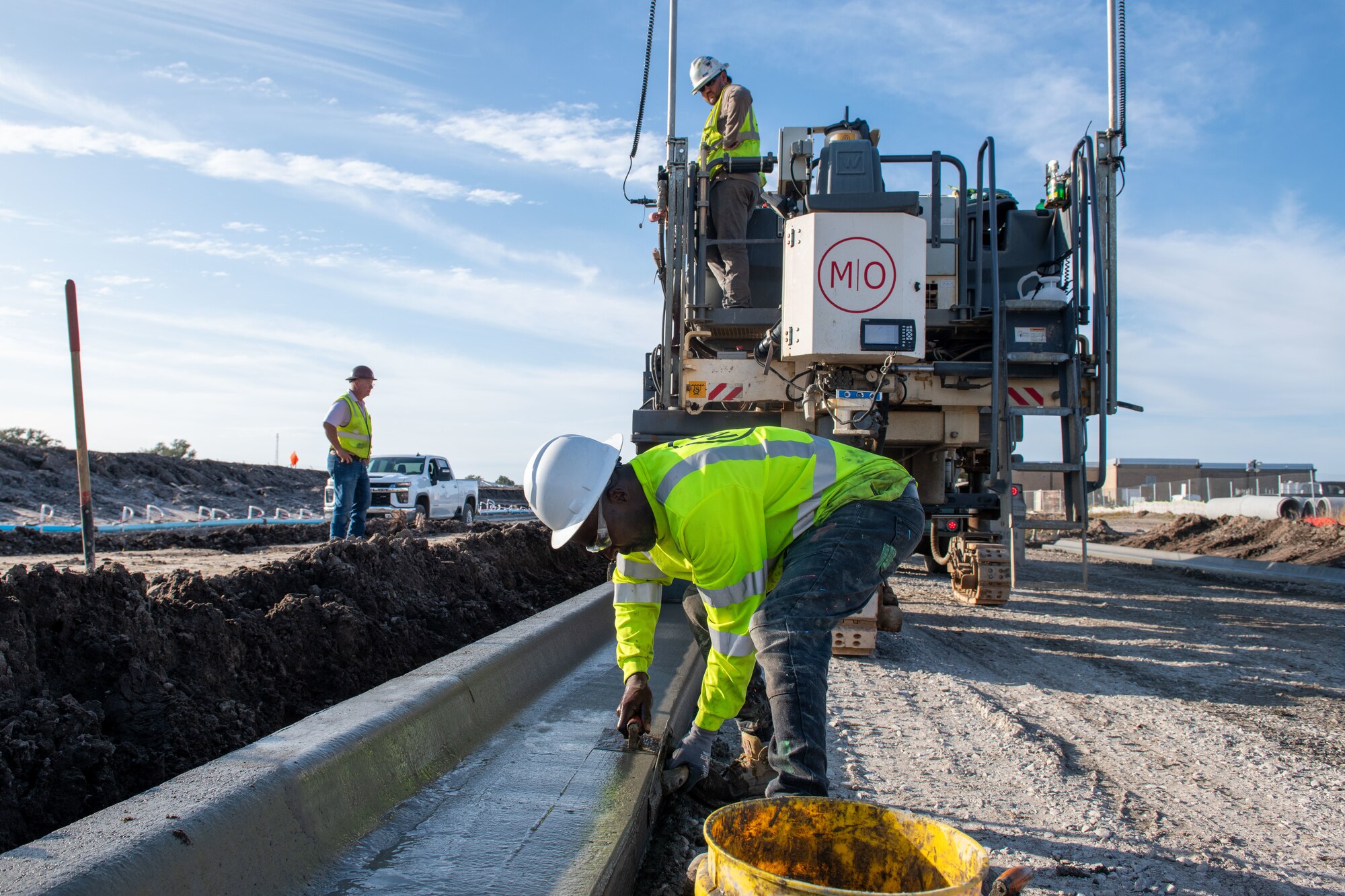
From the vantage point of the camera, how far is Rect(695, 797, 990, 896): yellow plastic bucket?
2158 millimetres

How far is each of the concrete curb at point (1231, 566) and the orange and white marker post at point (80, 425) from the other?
42.3ft

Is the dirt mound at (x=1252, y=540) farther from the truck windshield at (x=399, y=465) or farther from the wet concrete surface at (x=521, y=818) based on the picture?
the truck windshield at (x=399, y=465)

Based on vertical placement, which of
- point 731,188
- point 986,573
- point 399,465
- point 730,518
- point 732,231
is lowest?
point 986,573

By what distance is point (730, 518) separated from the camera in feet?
9.18

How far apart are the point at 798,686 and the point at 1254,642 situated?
19.1ft

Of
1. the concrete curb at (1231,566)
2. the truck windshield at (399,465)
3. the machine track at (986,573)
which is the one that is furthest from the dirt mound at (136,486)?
the concrete curb at (1231,566)

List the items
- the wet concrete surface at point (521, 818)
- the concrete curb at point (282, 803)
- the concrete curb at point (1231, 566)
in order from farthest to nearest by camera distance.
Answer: the concrete curb at point (1231, 566), the wet concrete surface at point (521, 818), the concrete curb at point (282, 803)

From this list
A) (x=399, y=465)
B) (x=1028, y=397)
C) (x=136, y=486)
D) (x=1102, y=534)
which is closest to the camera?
(x=1028, y=397)

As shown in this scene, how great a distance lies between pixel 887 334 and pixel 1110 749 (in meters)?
2.92

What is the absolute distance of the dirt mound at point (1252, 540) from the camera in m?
14.6

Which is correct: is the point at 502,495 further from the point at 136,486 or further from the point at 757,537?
the point at 757,537

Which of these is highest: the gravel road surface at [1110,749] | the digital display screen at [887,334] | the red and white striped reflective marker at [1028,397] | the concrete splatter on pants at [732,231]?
the concrete splatter on pants at [732,231]

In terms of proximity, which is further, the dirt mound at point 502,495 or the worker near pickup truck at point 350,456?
the dirt mound at point 502,495

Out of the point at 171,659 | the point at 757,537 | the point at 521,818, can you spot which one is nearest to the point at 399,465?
the point at 171,659
